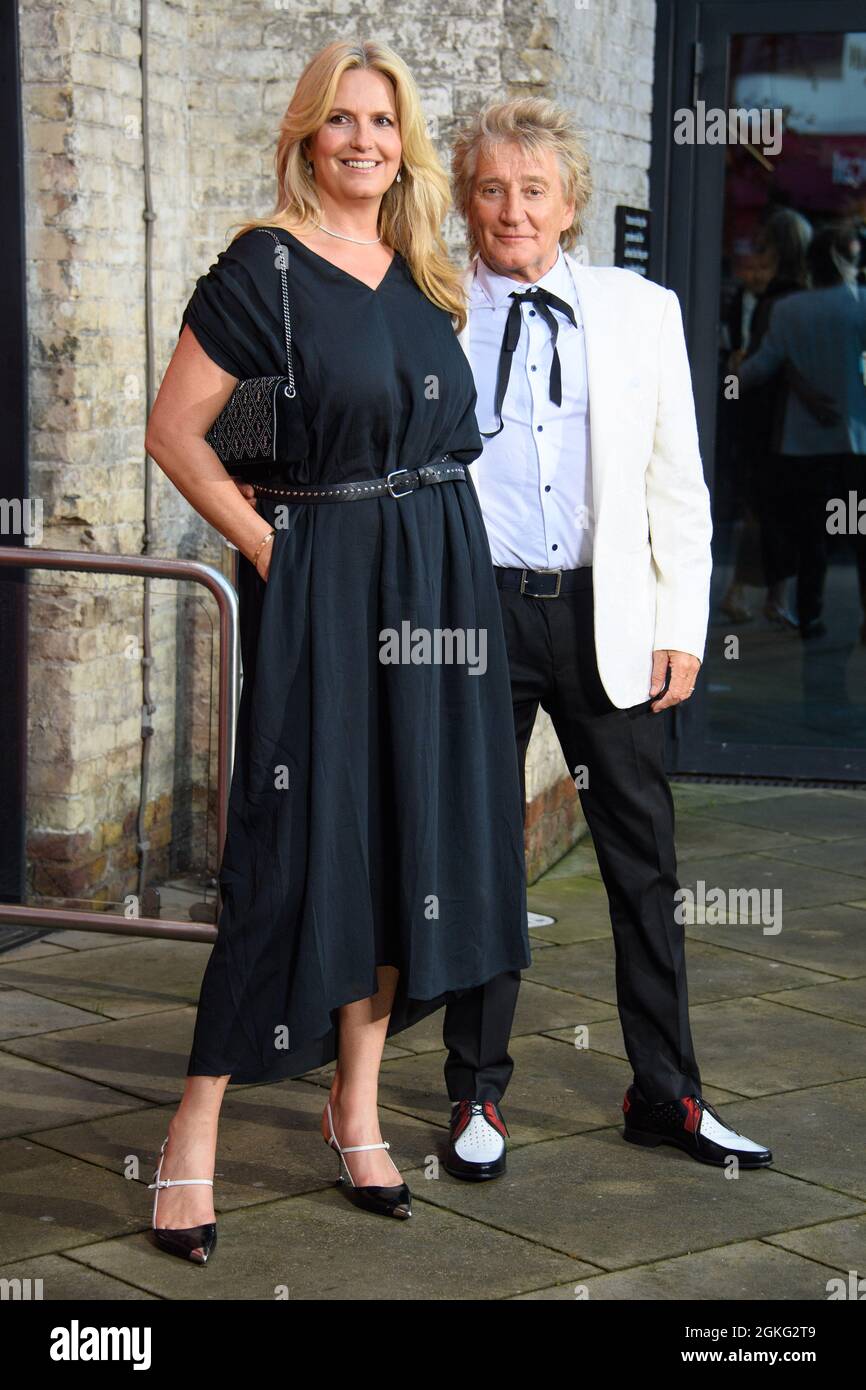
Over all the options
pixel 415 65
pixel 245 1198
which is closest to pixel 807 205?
pixel 415 65

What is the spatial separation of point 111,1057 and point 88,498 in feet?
5.91

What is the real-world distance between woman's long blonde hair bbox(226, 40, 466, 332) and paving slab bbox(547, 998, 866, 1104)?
193 cm

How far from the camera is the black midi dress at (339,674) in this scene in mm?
3688

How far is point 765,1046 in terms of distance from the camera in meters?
5.02

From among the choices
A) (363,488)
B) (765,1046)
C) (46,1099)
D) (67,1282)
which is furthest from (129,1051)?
(363,488)

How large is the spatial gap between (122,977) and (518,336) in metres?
2.26

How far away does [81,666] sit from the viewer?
5.87 m

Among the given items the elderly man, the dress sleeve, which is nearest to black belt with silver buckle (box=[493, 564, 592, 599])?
the elderly man

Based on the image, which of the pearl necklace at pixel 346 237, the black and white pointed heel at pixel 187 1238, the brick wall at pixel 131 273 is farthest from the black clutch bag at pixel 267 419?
the brick wall at pixel 131 273

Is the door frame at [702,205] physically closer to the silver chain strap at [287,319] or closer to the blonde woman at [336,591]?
the blonde woman at [336,591]

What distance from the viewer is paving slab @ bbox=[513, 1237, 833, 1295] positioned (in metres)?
3.58

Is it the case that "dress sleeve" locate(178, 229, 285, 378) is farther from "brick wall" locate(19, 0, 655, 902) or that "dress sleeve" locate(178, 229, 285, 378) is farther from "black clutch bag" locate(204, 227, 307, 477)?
"brick wall" locate(19, 0, 655, 902)

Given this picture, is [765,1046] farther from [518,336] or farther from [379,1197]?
[518,336]

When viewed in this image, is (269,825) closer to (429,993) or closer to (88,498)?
(429,993)
